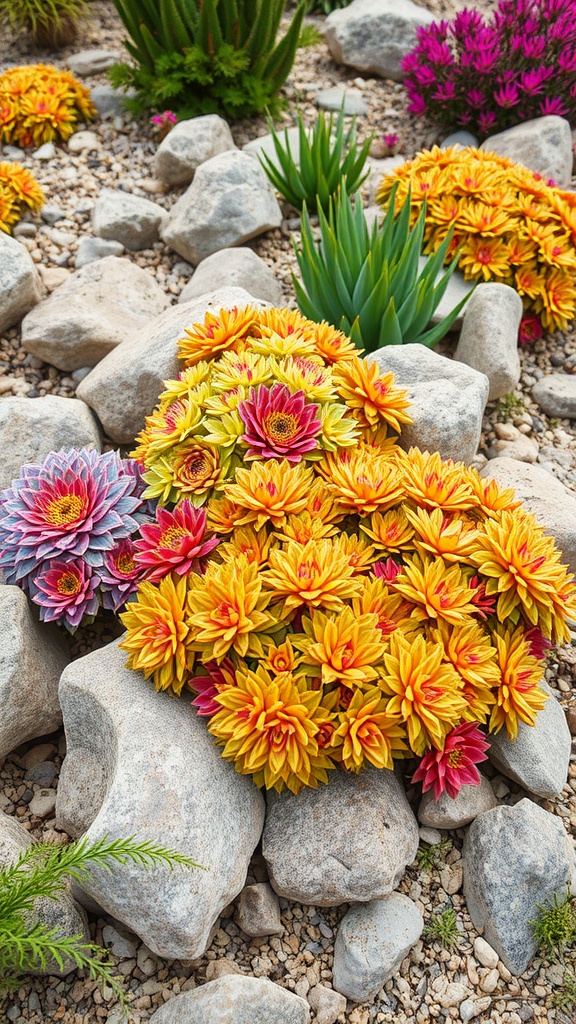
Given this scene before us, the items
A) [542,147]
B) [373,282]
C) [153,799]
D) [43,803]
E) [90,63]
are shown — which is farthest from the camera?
[90,63]

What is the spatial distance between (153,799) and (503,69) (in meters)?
4.69

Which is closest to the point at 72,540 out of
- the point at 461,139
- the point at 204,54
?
the point at 204,54

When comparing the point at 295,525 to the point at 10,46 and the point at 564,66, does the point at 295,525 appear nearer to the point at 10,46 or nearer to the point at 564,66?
the point at 564,66

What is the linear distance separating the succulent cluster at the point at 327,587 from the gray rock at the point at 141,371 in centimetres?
44

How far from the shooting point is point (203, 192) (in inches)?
157

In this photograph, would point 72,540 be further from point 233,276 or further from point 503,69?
point 503,69

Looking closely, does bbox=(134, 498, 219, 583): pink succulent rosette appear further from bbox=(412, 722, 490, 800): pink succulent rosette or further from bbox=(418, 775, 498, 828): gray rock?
bbox=(418, 775, 498, 828): gray rock

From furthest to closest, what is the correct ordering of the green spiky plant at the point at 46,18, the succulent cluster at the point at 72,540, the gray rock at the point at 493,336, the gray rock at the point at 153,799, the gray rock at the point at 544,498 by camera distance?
the green spiky plant at the point at 46,18
the gray rock at the point at 493,336
the gray rock at the point at 544,498
the succulent cluster at the point at 72,540
the gray rock at the point at 153,799

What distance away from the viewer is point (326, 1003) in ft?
6.43

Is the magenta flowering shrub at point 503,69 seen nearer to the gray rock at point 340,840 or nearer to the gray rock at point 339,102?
the gray rock at point 339,102

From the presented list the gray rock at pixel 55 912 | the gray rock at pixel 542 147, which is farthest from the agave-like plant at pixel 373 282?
the gray rock at pixel 55 912

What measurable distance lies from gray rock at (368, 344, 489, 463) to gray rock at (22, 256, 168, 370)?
145cm

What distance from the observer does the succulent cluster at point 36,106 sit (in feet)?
14.8

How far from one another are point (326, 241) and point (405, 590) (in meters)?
1.91
